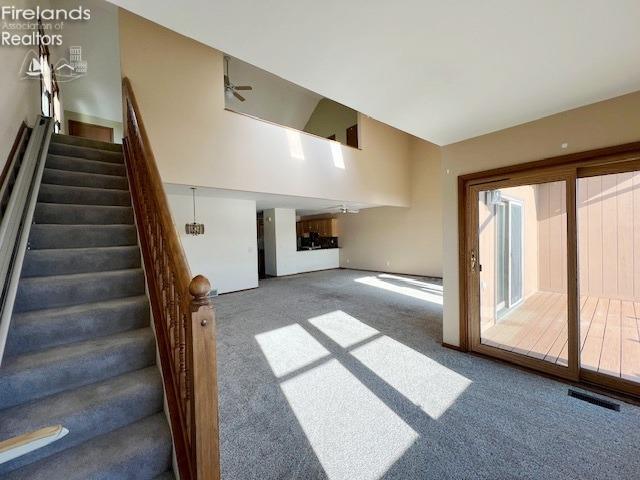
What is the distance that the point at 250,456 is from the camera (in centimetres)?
170

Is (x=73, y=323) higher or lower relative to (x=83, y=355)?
higher

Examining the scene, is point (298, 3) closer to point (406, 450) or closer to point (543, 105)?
point (543, 105)

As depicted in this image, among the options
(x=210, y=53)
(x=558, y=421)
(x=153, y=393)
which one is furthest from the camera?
(x=210, y=53)

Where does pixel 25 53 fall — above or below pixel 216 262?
above

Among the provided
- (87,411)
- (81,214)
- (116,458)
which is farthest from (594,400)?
(81,214)

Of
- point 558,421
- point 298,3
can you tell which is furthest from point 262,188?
point 558,421

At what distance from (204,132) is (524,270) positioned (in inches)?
210

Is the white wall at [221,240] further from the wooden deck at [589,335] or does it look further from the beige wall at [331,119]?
the wooden deck at [589,335]

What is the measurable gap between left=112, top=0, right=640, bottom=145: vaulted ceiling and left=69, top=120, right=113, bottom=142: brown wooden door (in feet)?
24.8

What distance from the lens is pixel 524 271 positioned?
3818 millimetres

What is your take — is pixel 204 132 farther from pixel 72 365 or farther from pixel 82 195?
pixel 72 365

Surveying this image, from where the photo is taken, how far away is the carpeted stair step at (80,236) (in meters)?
2.13

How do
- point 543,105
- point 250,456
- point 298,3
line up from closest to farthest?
point 298,3
point 250,456
point 543,105

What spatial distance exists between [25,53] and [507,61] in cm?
438
